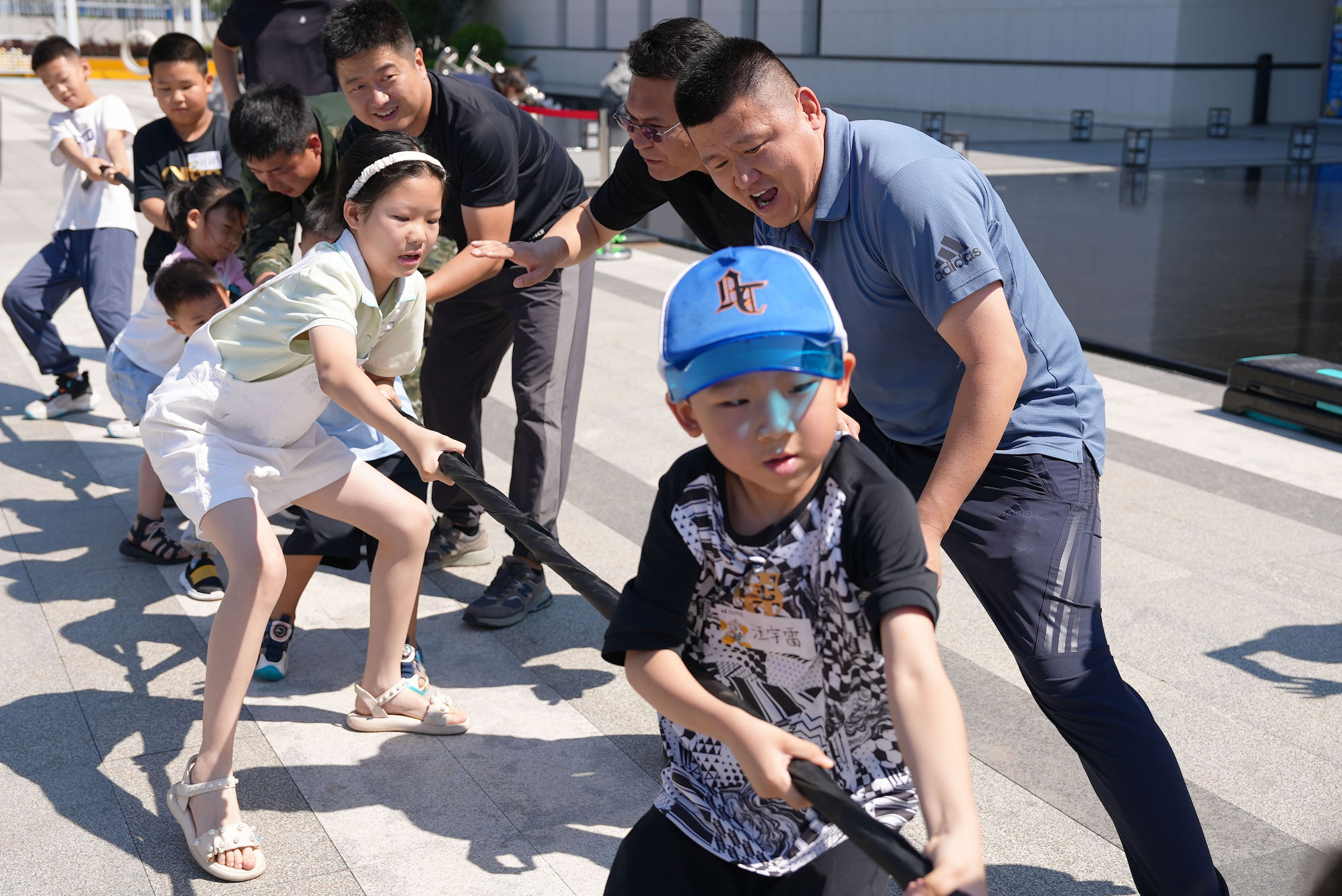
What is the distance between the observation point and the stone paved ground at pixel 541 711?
9.30 ft

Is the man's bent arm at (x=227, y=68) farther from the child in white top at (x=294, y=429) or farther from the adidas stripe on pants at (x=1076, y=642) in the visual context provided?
the adidas stripe on pants at (x=1076, y=642)

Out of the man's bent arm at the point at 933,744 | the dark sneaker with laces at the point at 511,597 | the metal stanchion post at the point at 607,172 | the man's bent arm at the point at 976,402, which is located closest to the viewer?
the man's bent arm at the point at 933,744

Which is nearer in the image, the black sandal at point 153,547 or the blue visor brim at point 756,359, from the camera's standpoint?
the blue visor brim at point 756,359

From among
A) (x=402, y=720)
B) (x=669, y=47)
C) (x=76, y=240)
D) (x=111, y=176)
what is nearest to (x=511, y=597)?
(x=402, y=720)

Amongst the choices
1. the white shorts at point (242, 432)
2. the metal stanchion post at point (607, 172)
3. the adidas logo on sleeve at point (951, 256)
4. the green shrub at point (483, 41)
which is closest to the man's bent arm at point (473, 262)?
the white shorts at point (242, 432)

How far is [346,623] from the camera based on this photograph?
4.16 metres

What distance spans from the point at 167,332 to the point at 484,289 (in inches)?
51.5

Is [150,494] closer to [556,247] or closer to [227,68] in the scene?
[556,247]

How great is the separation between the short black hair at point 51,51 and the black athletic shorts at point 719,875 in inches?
227

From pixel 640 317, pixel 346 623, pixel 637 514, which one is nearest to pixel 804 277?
pixel 346 623

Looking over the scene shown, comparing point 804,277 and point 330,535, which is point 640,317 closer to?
point 330,535

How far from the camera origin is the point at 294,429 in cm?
309

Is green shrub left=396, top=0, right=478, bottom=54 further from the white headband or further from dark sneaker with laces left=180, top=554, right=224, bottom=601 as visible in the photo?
the white headband

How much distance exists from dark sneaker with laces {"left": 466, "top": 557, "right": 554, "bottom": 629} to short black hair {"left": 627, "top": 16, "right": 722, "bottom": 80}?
171 centimetres
